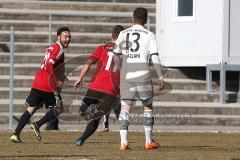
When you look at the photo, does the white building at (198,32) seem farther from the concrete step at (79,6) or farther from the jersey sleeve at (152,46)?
the jersey sleeve at (152,46)

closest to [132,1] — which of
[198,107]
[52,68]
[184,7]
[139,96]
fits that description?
[184,7]

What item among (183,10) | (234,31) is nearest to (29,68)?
(183,10)

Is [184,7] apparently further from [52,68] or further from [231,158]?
[231,158]

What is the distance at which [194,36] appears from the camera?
27469mm

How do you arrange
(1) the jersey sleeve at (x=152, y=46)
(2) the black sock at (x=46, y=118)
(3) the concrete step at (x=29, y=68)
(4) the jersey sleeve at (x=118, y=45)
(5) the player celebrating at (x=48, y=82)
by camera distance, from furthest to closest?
(3) the concrete step at (x=29, y=68) < (2) the black sock at (x=46, y=118) < (5) the player celebrating at (x=48, y=82) < (4) the jersey sleeve at (x=118, y=45) < (1) the jersey sleeve at (x=152, y=46)

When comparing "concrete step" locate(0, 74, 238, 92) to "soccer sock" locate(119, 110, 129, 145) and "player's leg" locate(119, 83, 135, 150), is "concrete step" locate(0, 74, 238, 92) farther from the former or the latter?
"soccer sock" locate(119, 110, 129, 145)

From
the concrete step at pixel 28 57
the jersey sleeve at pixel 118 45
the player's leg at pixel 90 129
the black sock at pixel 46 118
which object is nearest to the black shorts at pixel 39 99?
the black sock at pixel 46 118

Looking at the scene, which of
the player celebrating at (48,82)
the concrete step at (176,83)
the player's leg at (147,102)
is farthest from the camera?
the concrete step at (176,83)

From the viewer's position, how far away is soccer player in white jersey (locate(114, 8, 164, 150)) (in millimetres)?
15516

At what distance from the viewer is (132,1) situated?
103 ft

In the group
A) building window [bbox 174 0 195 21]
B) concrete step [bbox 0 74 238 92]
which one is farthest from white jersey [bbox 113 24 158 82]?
building window [bbox 174 0 195 21]

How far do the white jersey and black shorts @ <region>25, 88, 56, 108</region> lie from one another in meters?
2.70

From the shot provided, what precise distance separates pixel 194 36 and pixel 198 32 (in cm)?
16

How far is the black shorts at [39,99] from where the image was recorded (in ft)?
58.5
